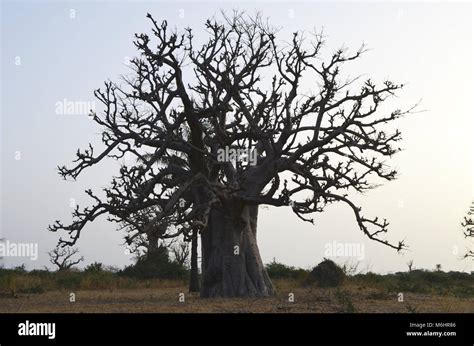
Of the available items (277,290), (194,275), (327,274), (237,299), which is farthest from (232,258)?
(327,274)

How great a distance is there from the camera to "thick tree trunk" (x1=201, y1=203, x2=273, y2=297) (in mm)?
18672

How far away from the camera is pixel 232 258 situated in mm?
18859

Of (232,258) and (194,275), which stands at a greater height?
(232,258)

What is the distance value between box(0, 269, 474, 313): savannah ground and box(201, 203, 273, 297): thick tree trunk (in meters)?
0.61

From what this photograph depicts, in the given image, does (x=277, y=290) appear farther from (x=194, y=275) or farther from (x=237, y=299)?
(x=237, y=299)

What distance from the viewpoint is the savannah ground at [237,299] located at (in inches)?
581

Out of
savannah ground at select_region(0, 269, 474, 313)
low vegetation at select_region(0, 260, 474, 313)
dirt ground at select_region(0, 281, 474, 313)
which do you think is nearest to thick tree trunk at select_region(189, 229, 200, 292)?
low vegetation at select_region(0, 260, 474, 313)

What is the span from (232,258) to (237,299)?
1447 millimetres

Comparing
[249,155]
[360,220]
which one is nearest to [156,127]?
[249,155]
